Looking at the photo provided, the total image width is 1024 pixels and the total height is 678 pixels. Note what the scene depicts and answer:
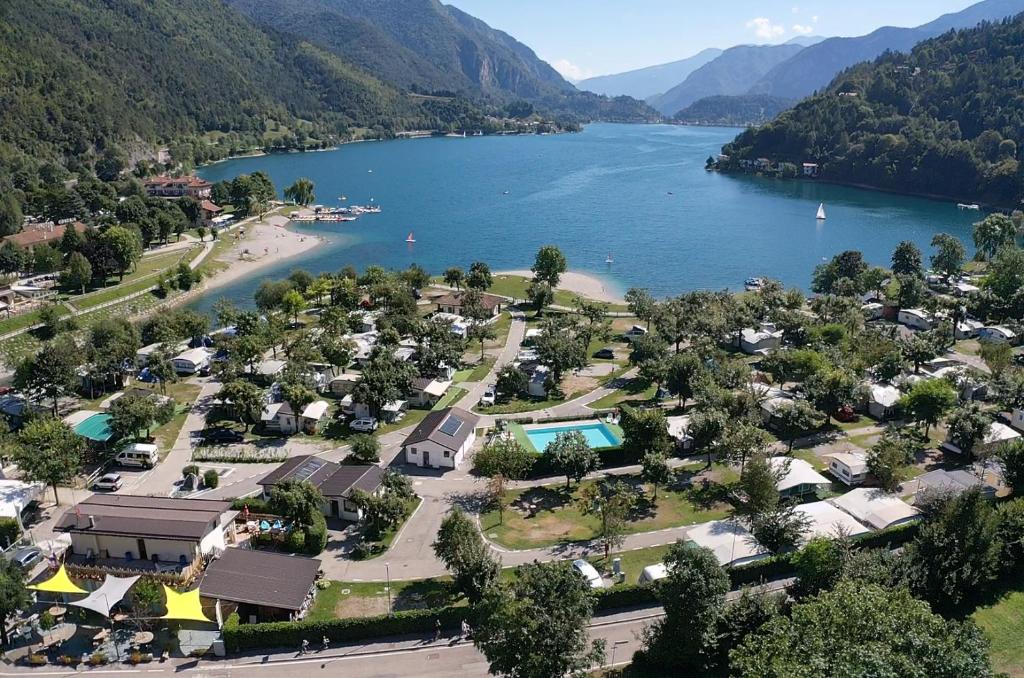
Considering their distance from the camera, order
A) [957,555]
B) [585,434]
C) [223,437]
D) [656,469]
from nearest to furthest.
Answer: [957,555]
[656,469]
[223,437]
[585,434]

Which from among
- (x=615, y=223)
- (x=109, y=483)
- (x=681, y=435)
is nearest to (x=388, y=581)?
(x=109, y=483)

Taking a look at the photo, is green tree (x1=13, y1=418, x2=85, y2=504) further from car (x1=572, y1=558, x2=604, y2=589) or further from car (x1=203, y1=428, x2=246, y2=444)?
car (x1=572, y1=558, x2=604, y2=589)

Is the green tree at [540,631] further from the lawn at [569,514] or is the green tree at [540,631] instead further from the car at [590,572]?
the lawn at [569,514]

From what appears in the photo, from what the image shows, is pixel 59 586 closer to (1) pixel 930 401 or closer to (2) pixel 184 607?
(2) pixel 184 607

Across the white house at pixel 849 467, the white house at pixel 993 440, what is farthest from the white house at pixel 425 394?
the white house at pixel 993 440

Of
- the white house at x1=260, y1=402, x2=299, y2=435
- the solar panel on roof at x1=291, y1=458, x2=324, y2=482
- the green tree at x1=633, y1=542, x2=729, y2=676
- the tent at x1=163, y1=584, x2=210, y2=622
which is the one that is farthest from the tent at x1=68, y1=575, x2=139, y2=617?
the green tree at x1=633, y1=542, x2=729, y2=676

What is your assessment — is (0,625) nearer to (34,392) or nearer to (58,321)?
(34,392)

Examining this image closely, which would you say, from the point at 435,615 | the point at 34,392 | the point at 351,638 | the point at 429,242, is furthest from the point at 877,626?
the point at 429,242
